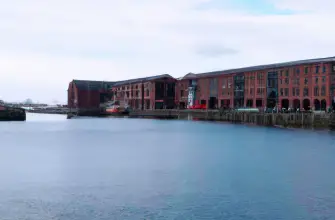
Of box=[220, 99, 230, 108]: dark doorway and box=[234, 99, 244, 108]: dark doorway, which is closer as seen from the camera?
box=[234, 99, 244, 108]: dark doorway

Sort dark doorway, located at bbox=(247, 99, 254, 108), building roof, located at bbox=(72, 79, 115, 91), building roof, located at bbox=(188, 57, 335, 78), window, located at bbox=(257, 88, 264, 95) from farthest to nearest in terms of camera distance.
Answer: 1. building roof, located at bbox=(72, 79, 115, 91)
2. dark doorway, located at bbox=(247, 99, 254, 108)
3. window, located at bbox=(257, 88, 264, 95)
4. building roof, located at bbox=(188, 57, 335, 78)

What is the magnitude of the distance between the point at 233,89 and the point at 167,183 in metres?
94.3

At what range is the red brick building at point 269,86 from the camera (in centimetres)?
9601

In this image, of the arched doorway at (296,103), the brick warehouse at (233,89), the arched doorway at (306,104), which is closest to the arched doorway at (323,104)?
the brick warehouse at (233,89)

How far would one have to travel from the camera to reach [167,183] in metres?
27.7

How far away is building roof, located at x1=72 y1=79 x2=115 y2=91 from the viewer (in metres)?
171

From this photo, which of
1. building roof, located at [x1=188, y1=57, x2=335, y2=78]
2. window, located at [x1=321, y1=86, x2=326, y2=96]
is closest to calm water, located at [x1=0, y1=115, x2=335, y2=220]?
window, located at [x1=321, y1=86, x2=326, y2=96]

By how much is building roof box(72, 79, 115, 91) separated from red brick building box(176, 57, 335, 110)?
1900 inches

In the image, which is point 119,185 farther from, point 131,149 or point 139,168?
point 131,149

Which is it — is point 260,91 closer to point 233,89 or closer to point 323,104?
point 233,89

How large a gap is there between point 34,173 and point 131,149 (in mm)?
17248

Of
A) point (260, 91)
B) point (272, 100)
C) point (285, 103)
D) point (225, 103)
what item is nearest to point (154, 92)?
point (225, 103)

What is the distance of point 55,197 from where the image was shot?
23.7 m

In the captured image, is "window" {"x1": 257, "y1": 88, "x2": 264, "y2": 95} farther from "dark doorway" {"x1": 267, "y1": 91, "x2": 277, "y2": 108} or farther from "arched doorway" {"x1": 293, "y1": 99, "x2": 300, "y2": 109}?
"arched doorway" {"x1": 293, "y1": 99, "x2": 300, "y2": 109}
